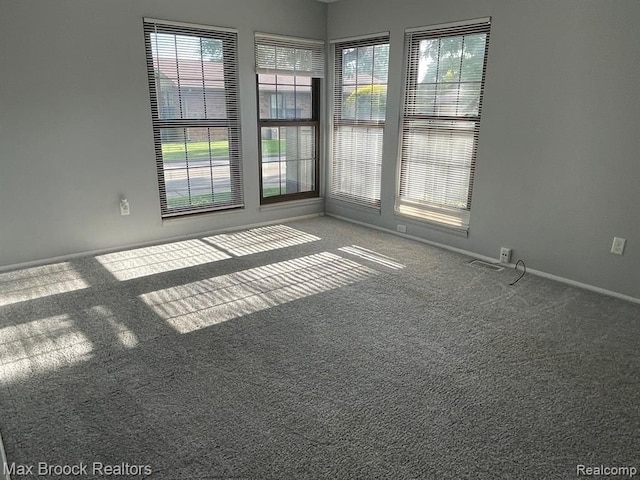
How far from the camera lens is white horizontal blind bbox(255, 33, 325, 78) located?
475cm

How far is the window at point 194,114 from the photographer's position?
4.20m

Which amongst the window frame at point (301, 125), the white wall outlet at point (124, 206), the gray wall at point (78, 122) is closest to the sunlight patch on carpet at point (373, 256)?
the window frame at point (301, 125)

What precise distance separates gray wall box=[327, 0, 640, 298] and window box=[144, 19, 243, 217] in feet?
6.65

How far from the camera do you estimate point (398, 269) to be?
12.7 ft

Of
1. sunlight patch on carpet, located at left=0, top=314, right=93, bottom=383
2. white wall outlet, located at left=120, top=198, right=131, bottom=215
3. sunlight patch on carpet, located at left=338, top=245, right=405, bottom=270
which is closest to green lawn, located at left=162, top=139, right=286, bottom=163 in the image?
white wall outlet, located at left=120, top=198, right=131, bottom=215

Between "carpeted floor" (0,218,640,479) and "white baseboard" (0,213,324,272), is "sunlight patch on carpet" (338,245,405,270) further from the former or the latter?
"white baseboard" (0,213,324,272)

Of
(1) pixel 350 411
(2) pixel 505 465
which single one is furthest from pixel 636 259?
(1) pixel 350 411

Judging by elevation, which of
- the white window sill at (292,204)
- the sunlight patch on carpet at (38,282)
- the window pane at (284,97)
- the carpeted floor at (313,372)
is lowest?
the carpeted floor at (313,372)

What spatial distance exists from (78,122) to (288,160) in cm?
226

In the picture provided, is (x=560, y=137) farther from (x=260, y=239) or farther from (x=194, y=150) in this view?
(x=194, y=150)

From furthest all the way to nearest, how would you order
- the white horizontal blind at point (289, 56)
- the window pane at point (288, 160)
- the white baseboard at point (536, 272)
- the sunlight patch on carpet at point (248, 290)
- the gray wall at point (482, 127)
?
the window pane at point (288, 160) < the white horizontal blind at point (289, 56) < the white baseboard at point (536, 272) < the gray wall at point (482, 127) < the sunlight patch on carpet at point (248, 290)

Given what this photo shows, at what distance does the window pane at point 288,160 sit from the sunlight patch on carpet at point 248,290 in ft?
4.91

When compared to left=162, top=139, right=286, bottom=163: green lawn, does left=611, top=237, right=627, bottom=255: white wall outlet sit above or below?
below

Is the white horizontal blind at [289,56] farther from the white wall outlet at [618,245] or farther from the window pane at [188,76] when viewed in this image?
the white wall outlet at [618,245]
